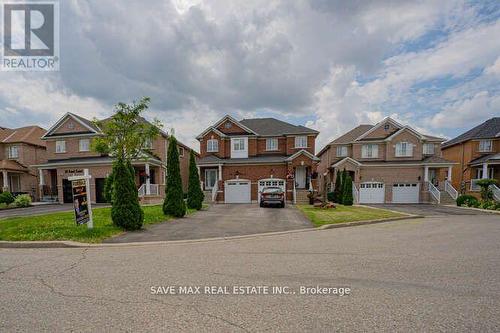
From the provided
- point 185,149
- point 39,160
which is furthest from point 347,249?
point 39,160

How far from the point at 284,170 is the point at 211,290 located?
19701 mm

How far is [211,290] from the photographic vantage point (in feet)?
12.8

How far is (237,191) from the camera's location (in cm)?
2333

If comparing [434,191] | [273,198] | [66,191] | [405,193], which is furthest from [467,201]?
[66,191]

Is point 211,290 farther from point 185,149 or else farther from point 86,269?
point 185,149

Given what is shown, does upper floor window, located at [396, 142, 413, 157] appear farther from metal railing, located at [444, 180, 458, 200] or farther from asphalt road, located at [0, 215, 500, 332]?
asphalt road, located at [0, 215, 500, 332]

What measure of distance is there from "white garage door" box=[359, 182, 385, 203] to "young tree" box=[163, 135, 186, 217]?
1884cm

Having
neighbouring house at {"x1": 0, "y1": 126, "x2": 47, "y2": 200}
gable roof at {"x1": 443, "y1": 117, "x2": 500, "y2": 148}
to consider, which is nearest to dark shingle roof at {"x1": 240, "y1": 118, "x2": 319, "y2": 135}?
gable roof at {"x1": 443, "y1": 117, "x2": 500, "y2": 148}

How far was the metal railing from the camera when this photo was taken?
21719 mm

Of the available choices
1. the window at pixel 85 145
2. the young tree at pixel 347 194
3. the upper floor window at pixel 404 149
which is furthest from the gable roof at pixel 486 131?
the window at pixel 85 145

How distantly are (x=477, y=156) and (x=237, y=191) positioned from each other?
28.6m

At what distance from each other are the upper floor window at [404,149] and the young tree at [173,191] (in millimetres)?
23086

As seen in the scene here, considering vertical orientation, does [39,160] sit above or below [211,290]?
above

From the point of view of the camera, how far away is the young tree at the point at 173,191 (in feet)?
Result: 39.3
